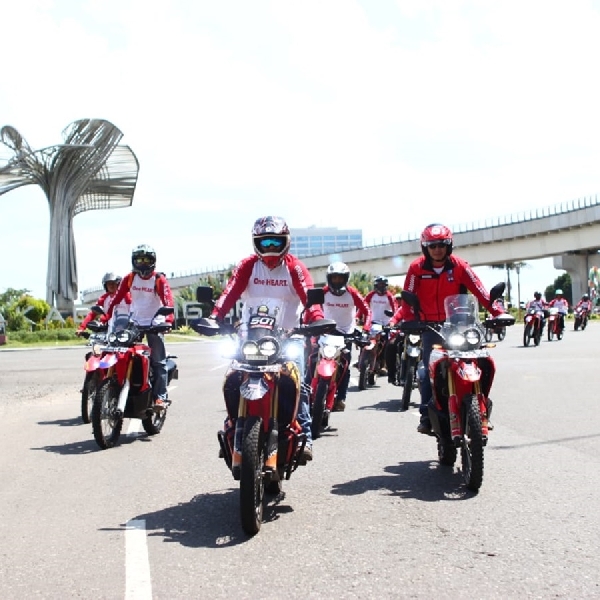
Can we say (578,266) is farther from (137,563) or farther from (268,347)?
(137,563)

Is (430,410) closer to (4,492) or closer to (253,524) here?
(253,524)

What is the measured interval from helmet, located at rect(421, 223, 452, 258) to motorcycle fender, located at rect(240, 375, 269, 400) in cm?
237

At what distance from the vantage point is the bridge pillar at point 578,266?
69.9 metres

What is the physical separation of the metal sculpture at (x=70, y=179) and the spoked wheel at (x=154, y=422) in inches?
2491

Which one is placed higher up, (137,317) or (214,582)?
(137,317)

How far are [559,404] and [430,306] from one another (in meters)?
4.97

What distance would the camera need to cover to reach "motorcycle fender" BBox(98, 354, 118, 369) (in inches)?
353

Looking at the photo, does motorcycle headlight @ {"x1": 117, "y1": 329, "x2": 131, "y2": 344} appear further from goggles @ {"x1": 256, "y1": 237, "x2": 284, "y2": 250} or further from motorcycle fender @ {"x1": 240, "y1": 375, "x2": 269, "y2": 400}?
motorcycle fender @ {"x1": 240, "y1": 375, "x2": 269, "y2": 400}

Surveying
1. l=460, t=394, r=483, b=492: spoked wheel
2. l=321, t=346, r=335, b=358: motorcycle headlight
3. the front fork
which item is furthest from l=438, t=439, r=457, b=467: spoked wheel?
l=321, t=346, r=335, b=358: motorcycle headlight

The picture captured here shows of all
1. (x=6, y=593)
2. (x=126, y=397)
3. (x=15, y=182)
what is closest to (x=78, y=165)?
(x=15, y=182)

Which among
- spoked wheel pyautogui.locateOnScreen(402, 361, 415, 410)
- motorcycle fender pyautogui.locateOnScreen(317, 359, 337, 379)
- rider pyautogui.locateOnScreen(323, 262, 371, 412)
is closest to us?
motorcycle fender pyautogui.locateOnScreen(317, 359, 337, 379)

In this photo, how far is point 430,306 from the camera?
770cm

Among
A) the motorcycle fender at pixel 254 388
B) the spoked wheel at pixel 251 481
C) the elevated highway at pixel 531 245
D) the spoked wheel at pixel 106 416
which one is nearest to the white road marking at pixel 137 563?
the spoked wheel at pixel 251 481

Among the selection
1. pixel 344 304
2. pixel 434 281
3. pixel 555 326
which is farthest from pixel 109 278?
pixel 555 326
